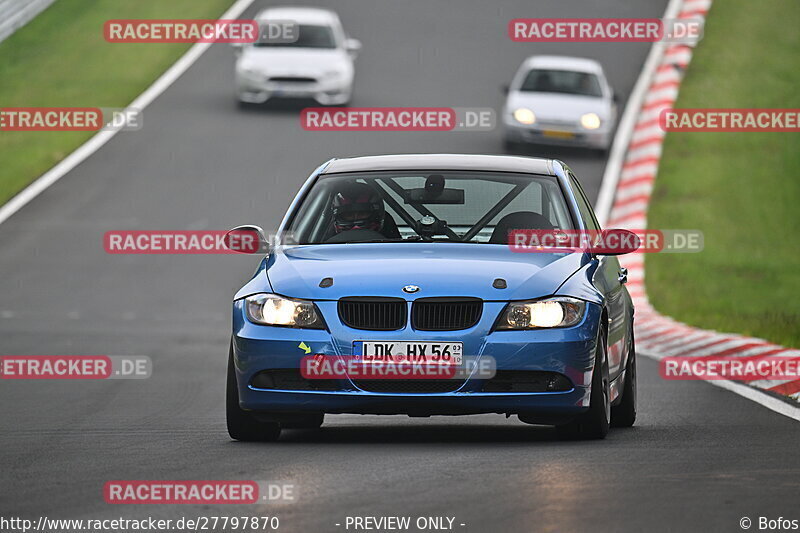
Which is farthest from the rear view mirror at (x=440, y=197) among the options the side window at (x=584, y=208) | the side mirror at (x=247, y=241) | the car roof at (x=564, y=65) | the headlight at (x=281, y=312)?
the car roof at (x=564, y=65)

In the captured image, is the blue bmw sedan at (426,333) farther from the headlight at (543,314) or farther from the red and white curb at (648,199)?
the red and white curb at (648,199)

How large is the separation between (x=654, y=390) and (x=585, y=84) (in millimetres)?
18872

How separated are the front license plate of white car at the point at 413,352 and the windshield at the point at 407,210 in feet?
4.02

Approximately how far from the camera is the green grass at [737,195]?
23.9 meters

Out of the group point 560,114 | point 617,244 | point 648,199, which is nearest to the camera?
point 617,244

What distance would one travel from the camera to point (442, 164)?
36.8 feet

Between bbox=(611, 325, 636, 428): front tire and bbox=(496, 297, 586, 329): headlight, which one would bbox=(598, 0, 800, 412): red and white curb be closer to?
bbox=(611, 325, 636, 428): front tire

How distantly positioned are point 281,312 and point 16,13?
3255 centimetres

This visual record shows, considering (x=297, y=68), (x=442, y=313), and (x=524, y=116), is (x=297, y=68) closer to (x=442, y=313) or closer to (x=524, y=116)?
(x=524, y=116)

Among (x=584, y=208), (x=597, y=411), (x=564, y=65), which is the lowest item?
(x=597, y=411)

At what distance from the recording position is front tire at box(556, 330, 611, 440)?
997cm

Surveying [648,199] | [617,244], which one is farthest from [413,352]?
[648,199]

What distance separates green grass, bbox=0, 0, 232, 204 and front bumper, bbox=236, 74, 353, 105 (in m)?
2.99

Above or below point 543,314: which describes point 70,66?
below
